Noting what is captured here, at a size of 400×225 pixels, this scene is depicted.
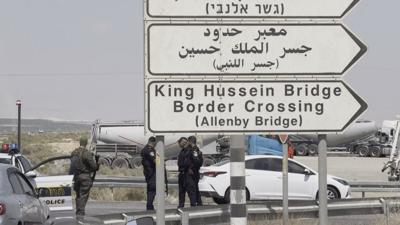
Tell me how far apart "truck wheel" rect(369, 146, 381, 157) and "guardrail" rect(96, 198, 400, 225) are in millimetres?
42934

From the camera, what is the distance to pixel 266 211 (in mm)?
13070

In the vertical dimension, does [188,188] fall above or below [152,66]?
below

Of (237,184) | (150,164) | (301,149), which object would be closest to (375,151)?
(301,149)

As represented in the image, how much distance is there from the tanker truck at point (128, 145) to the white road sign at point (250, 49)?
32.5 m

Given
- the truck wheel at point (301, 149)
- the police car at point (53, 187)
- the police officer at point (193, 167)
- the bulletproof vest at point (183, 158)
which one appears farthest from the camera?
the truck wheel at point (301, 149)

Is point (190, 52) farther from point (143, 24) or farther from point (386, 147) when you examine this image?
point (386, 147)

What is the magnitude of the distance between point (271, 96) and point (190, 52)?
0.84 metres

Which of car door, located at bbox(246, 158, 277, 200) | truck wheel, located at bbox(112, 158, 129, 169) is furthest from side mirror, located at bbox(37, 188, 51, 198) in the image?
truck wheel, located at bbox(112, 158, 129, 169)

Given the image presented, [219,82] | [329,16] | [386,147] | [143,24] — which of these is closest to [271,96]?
[219,82]

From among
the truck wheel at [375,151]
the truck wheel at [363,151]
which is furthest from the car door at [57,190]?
the truck wheel at [363,151]

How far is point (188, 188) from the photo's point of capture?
16.7m

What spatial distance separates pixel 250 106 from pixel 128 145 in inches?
1347

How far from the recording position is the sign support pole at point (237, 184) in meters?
6.99

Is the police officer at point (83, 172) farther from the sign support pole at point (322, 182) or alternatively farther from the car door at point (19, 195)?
the sign support pole at point (322, 182)
